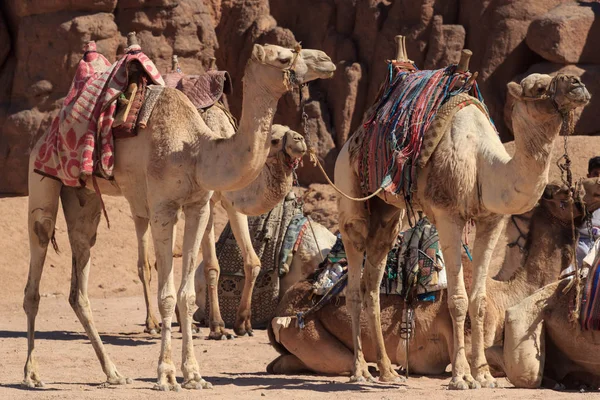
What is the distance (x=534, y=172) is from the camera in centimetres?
792

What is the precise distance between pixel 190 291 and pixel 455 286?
75.2 inches

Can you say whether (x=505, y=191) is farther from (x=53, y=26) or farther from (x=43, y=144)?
(x=53, y=26)

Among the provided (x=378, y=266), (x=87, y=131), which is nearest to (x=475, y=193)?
(x=378, y=266)

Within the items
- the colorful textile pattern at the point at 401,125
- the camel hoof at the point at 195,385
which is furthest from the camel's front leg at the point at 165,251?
the colorful textile pattern at the point at 401,125

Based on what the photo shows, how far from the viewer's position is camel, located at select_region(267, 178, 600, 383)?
903 cm

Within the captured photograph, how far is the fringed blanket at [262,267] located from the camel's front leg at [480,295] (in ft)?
14.4

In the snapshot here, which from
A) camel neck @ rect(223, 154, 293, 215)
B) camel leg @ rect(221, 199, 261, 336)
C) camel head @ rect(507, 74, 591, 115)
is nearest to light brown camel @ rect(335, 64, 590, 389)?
camel head @ rect(507, 74, 591, 115)

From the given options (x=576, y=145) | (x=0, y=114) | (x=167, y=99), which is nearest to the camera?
(x=167, y=99)

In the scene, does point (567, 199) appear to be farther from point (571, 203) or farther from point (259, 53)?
point (259, 53)

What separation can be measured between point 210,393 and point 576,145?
12.0m

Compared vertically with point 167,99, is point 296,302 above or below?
below

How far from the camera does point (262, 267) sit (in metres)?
12.7

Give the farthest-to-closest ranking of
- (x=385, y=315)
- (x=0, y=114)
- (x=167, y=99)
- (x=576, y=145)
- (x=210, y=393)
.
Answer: (x=0, y=114)
(x=576, y=145)
(x=385, y=315)
(x=167, y=99)
(x=210, y=393)

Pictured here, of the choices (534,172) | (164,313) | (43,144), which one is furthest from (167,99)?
(534,172)
